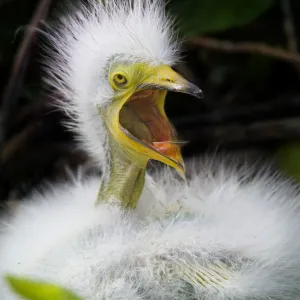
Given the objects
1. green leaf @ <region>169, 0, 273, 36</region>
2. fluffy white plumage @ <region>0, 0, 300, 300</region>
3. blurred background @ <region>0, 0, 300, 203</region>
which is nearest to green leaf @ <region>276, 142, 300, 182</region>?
blurred background @ <region>0, 0, 300, 203</region>

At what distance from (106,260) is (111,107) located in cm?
25

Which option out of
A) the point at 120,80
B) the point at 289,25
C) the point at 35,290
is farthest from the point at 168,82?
the point at 289,25

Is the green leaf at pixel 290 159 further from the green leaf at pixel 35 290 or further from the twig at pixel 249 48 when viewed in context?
the green leaf at pixel 35 290

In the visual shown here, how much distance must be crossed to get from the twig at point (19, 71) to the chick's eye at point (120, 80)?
31 centimetres

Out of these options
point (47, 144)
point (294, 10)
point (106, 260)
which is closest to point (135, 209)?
point (106, 260)

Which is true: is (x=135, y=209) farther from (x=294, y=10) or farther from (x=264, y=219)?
(x=294, y=10)

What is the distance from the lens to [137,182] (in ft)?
3.91

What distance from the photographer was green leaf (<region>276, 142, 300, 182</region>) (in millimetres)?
1453

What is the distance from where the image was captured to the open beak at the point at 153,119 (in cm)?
111

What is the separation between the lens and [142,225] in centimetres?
113

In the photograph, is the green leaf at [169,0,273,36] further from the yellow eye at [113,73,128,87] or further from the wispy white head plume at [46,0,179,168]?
the yellow eye at [113,73,128,87]

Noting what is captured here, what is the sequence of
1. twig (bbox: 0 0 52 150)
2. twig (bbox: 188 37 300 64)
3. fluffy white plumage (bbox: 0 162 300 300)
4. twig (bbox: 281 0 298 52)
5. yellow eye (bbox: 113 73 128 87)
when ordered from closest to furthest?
fluffy white plumage (bbox: 0 162 300 300)
yellow eye (bbox: 113 73 128 87)
twig (bbox: 0 0 52 150)
twig (bbox: 188 37 300 64)
twig (bbox: 281 0 298 52)

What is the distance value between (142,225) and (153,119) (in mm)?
176

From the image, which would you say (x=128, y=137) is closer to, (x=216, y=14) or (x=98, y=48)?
(x=98, y=48)
